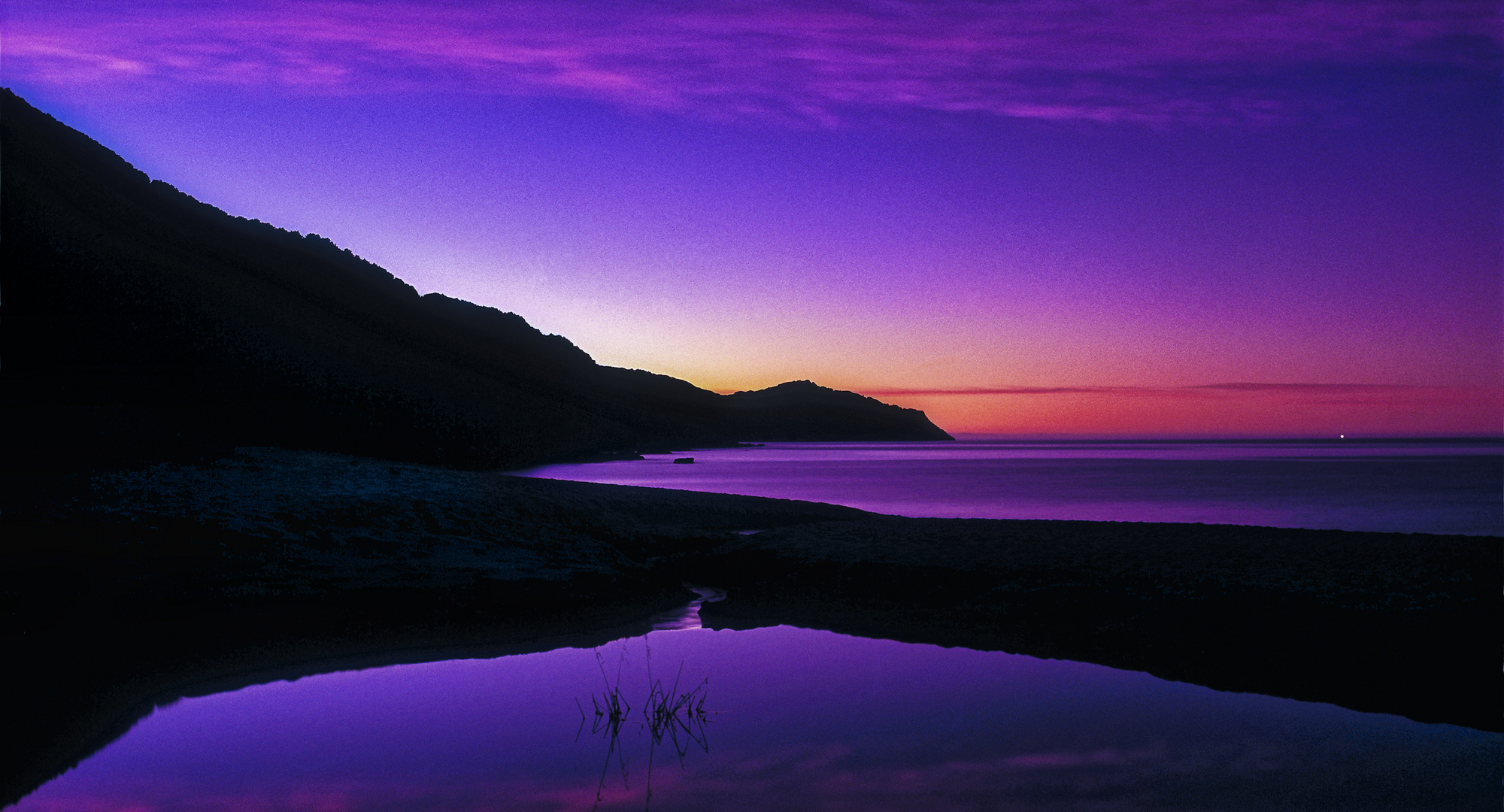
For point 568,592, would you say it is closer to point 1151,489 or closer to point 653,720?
point 653,720

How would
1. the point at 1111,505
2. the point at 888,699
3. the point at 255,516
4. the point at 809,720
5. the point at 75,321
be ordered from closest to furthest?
the point at 809,720, the point at 888,699, the point at 255,516, the point at 1111,505, the point at 75,321

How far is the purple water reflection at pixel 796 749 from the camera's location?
6.97 m

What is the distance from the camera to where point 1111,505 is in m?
46.8

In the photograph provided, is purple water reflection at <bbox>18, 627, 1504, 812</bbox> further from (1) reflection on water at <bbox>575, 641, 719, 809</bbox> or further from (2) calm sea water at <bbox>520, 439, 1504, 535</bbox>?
(2) calm sea water at <bbox>520, 439, 1504, 535</bbox>

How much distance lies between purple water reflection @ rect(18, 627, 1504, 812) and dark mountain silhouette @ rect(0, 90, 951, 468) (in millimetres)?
16600

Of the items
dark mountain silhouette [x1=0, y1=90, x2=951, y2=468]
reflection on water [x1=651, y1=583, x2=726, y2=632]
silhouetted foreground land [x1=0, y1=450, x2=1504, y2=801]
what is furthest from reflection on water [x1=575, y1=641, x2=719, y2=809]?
dark mountain silhouette [x1=0, y1=90, x2=951, y2=468]

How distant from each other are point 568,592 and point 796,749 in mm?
7108

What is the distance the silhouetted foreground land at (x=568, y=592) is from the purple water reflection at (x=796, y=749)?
2.27 ft

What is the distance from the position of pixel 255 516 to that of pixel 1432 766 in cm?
1604

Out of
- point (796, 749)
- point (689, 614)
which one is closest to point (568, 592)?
point (689, 614)

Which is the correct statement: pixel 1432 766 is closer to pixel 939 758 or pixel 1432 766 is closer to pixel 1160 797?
pixel 1160 797

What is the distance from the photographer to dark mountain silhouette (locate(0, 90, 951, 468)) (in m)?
37.5

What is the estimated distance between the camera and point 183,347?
5994 cm

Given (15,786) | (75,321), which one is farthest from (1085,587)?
(75,321)
